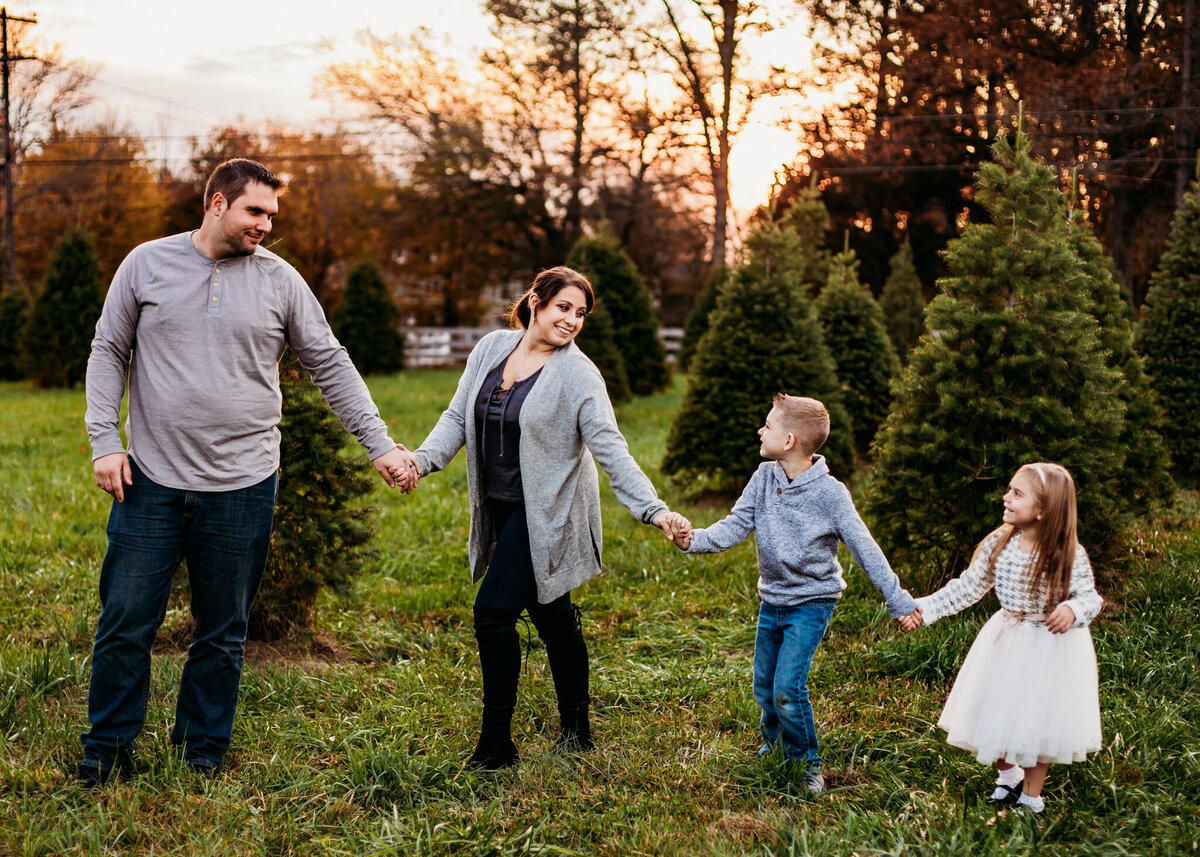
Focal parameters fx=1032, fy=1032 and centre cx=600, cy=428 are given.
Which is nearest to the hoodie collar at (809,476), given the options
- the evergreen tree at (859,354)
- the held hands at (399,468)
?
the held hands at (399,468)

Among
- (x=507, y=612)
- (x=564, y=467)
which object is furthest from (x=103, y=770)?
(x=564, y=467)

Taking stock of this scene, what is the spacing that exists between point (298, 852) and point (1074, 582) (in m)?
2.61

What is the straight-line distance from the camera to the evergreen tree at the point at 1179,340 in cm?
922

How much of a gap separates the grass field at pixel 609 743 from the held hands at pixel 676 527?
2.80ft

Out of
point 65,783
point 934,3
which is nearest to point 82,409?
point 65,783

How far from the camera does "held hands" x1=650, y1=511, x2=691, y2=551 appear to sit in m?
3.63

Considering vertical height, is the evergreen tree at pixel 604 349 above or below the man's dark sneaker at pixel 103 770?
above

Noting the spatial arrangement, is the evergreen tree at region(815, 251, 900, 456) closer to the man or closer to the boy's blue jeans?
the boy's blue jeans

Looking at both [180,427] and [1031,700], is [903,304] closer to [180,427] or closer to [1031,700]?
[1031,700]

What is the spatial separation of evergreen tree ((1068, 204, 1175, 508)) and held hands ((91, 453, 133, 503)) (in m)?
5.42

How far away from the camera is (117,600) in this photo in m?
3.56

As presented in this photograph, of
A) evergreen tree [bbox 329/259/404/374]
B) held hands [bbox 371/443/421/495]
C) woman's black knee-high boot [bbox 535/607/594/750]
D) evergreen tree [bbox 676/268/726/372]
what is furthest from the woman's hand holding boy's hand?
evergreen tree [bbox 329/259/404/374]

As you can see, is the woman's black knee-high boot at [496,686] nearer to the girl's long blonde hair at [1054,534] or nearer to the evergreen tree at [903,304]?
the girl's long blonde hair at [1054,534]

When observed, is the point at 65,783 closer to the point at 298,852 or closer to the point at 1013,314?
the point at 298,852
